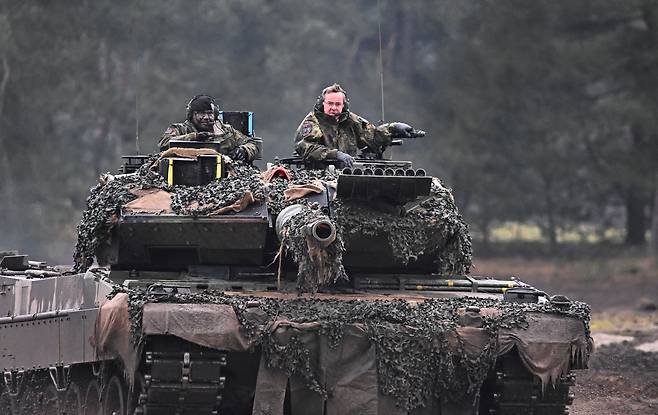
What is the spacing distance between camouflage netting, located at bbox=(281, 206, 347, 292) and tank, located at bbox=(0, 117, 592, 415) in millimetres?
17

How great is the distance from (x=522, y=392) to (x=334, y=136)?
3.56m

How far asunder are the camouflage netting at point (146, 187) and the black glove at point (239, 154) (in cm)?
111

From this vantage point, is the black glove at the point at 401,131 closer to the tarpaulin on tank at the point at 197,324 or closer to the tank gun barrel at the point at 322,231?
the tank gun barrel at the point at 322,231

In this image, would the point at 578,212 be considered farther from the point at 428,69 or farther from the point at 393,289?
the point at 393,289

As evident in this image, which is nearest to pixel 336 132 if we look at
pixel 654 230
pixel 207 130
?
pixel 207 130

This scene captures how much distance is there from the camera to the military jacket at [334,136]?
14031 mm

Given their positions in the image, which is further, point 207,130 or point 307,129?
point 207,130

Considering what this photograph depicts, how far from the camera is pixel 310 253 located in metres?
11.6

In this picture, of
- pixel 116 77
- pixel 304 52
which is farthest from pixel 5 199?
pixel 304 52

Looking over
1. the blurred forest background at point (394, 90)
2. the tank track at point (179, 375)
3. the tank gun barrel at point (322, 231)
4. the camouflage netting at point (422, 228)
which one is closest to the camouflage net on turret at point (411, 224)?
the camouflage netting at point (422, 228)

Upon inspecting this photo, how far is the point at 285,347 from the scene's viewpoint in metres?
11.4

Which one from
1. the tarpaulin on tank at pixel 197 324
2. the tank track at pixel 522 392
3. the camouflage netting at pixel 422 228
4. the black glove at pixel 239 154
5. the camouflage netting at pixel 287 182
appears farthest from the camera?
the black glove at pixel 239 154

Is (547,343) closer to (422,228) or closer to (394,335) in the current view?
(394,335)

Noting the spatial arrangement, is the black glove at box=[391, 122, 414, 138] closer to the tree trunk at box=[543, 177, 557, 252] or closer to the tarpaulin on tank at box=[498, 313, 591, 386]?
the tarpaulin on tank at box=[498, 313, 591, 386]
